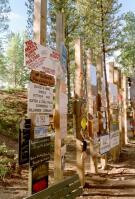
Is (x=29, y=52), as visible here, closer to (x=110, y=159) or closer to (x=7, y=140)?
(x=110, y=159)

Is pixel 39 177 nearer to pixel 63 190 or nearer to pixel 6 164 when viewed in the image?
pixel 63 190

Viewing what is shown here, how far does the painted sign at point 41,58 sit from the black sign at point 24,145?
102cm

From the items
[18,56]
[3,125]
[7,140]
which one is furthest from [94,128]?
[18,56]

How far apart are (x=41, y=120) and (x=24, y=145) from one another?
66 cm

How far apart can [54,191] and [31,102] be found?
141cm

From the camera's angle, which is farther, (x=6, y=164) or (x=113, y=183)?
(x=6, y=164)

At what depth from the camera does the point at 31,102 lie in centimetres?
594

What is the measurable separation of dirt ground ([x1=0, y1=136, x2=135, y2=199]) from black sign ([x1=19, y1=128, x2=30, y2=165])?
9.52 ft

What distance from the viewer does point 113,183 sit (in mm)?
9523

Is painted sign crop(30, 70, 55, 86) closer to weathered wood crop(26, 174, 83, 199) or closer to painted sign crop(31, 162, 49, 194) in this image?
painted sign crop(31, 162, 49, 194)

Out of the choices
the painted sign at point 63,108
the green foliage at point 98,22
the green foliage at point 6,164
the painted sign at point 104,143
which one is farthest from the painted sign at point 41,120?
the green foliage at point 98,22

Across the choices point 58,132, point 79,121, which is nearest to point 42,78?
point 58,132

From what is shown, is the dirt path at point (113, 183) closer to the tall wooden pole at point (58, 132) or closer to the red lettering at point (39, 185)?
the tall wooden pole at point (58, 132)

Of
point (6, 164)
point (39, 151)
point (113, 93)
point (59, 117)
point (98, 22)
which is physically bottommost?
point (6, 164)
